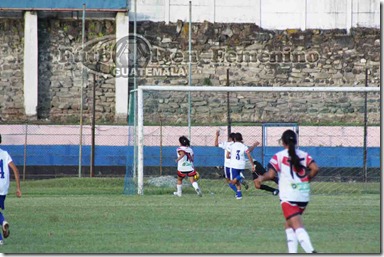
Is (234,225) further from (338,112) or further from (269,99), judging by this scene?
(269,99)

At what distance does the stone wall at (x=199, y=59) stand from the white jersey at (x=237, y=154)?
15.0 m

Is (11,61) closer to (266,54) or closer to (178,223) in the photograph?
(266,54)

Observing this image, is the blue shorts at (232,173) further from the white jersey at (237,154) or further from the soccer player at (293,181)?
the soccer player at (293,181)

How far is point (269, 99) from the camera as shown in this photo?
41156mm

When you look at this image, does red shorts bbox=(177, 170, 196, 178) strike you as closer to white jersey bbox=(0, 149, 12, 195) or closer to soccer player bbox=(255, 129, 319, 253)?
white jersey bbox=(0, 149, 12, 195)

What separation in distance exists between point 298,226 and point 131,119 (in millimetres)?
17440

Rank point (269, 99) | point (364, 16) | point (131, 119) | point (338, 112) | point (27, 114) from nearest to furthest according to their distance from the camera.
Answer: point (131, 119), point (338, 112), point (269, 99), point (27, 114), point (364, 16)

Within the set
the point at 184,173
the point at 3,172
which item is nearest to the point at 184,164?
the point at 184,173

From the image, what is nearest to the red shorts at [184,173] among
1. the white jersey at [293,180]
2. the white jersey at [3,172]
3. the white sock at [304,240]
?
the white jersey at [3,172]

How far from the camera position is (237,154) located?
27.7 meters

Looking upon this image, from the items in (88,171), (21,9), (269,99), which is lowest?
(88,171)

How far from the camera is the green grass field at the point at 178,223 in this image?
15602mm

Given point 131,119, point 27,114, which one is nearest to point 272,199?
point 131,119

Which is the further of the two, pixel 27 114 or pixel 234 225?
pixel 27 114
